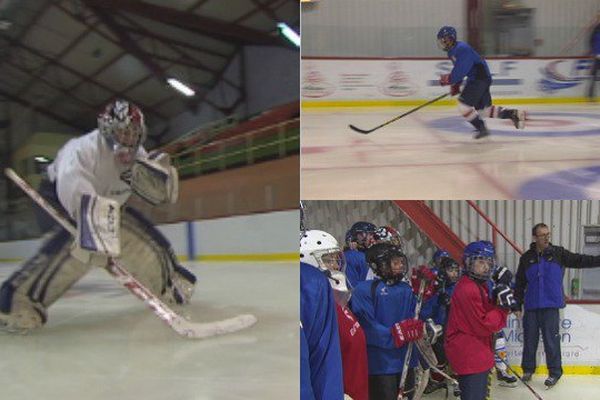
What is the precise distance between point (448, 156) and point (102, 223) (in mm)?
1452

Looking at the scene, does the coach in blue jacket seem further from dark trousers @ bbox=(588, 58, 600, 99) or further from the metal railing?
the metal railing

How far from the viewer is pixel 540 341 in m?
2.78

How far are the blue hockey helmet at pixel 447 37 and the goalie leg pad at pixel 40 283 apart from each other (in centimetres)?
175

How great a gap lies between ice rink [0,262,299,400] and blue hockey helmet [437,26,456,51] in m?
1.63

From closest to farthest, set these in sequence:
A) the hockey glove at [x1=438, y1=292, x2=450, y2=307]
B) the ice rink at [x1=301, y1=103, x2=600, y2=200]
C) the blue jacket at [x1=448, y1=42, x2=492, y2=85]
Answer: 1. the ice rink at [x1=301, y1=103, x2=600, y2=200]
2. the blue jacket at [x1=448, y1=42, x2=492, y2=85]
3. the hockey glove at [x1=438, y1=292, x2=450, y2=307]

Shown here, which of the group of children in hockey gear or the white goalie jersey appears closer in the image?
the white goalie jersey

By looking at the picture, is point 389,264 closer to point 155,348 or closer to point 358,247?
point 358,247

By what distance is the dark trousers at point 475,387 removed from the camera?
199 cm

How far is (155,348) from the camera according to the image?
603 mm

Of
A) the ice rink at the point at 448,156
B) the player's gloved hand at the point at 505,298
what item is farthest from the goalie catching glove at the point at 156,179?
the player's gloved hand at the point at 505,298

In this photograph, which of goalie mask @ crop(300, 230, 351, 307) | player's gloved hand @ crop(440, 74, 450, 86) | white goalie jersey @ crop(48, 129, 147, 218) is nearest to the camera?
white goalie jersey @ crop(48, 129, 147, 218)

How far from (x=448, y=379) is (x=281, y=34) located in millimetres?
2272

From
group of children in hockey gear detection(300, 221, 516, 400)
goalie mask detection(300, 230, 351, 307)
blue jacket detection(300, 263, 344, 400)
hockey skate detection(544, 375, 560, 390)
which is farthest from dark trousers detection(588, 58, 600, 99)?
blue jacket detection(300, 263, 344, 400)

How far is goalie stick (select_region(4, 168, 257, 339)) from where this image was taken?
0.59 meters
